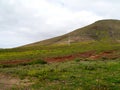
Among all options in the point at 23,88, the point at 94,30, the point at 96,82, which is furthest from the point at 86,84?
the point at 94,30

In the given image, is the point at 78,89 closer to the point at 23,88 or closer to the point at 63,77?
the point at 23,88

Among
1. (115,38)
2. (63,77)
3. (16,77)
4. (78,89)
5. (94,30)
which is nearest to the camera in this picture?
(78,89)

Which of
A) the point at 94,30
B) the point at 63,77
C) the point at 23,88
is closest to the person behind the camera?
the point at 23,88

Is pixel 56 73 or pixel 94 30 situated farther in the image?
pixel 94 30

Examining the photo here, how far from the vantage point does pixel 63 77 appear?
2662 centimetres

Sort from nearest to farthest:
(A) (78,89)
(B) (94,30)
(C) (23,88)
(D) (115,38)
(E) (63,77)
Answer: (A) (78,89) → (C) (23,88) → (E) (63,77) → (D) (115,38) → (B) (94,30)

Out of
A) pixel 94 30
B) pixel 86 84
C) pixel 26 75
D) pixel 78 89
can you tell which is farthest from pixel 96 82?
pixel 94 30

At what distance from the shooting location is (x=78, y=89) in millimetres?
20844

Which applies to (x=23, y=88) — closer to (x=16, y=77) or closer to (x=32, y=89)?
(x=32, y=89)

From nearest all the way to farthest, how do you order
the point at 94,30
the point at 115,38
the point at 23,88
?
the point at 23,88 < the point at 115,38 < the point at 94,30

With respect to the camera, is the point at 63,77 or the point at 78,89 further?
the point at 63,77

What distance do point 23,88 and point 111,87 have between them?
615 centimetres

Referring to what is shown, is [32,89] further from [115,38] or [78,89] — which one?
[115,38]

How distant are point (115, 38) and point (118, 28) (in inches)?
823
